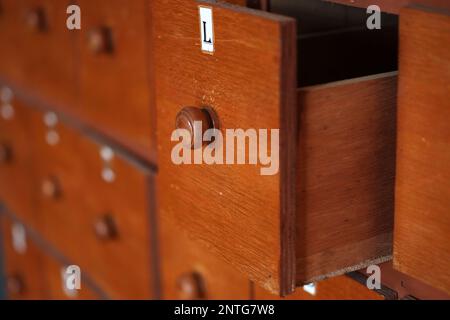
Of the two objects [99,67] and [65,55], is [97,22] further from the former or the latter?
[65,55]

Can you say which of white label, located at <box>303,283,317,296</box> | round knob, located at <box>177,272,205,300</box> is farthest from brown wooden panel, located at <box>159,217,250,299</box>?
white label, located at <box>303,283,317,296</box>

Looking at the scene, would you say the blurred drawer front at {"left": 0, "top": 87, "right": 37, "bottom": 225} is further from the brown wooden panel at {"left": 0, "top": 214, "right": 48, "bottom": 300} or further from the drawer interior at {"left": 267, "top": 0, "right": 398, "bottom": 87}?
the drawer interior at {"left": 267, "top": 0, "right": 398, "bottom": 87}

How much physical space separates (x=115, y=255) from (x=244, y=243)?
2.68 ft

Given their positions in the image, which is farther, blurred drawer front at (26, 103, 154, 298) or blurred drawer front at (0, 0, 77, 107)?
blurred drawer front at (0, 0, 77, 107)

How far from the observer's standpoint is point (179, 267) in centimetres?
146

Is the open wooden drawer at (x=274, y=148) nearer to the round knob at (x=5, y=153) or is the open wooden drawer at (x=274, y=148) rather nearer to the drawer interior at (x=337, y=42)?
the drawer interior at (x=337, y=42)

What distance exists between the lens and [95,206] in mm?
1693

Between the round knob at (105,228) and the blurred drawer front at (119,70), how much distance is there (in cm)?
17

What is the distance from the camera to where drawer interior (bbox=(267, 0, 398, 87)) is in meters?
0.98

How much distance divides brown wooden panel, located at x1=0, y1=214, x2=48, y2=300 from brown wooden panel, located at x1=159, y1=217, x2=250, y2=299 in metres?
0.66

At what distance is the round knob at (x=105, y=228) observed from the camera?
1.61m

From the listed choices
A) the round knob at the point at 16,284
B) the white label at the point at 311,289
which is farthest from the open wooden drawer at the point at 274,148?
the round knob at the point at 16,284

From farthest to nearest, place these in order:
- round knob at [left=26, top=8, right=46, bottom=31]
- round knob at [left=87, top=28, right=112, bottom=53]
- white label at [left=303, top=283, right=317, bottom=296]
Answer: round knob at [left=26, top=8, right=46, bottom=31]
round knob at [left=87, top=28, right=112, bottom=53]
white label at [left=303, top=283, right=317, bottom=296]

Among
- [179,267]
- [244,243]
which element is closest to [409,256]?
[244,243]
